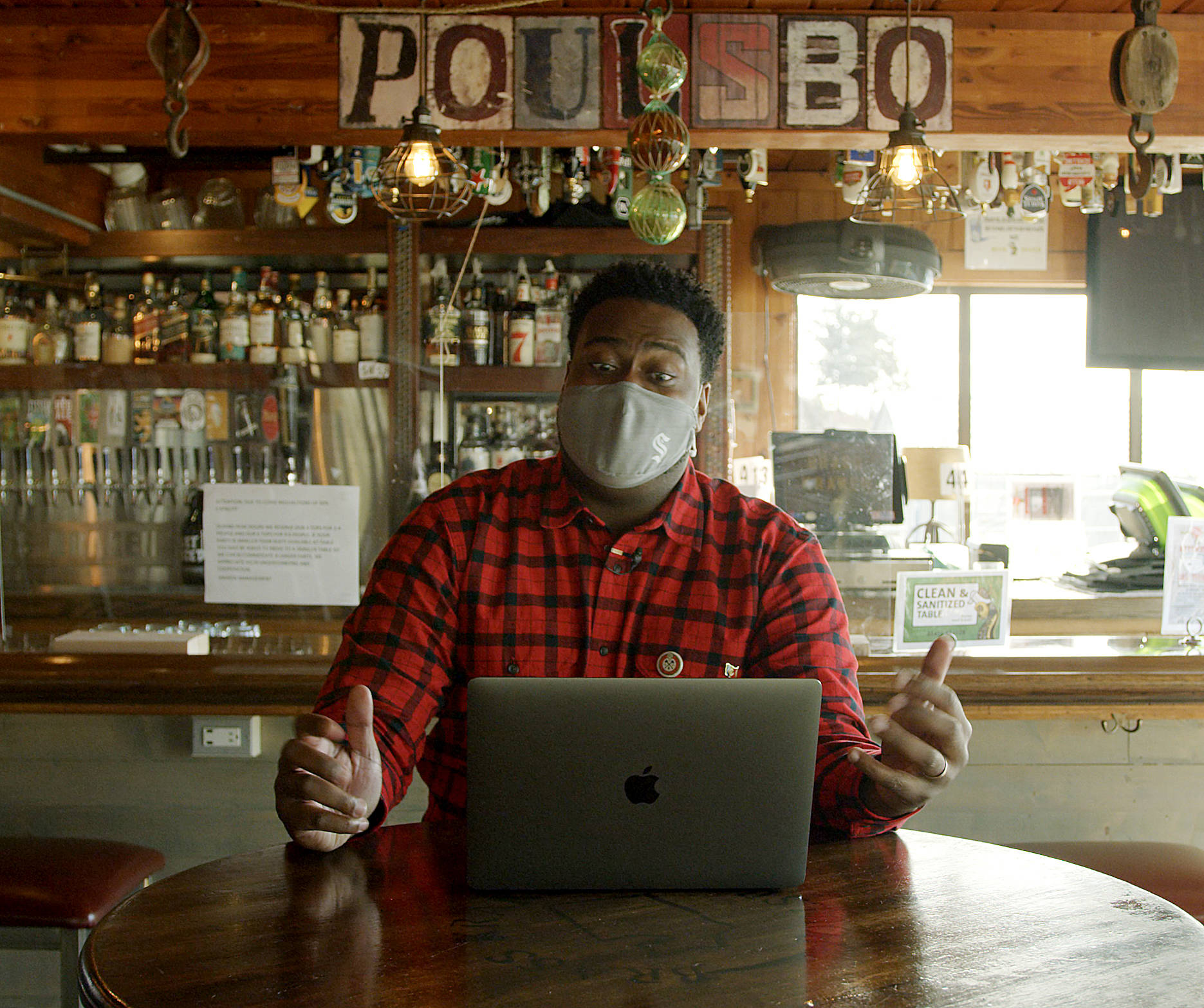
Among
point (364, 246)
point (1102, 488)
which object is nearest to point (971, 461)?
point (1102, 488)

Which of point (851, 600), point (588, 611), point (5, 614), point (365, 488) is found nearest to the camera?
point (588, 611)

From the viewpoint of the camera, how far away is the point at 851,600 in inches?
102

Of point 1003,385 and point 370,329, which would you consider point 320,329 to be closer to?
point 370,329

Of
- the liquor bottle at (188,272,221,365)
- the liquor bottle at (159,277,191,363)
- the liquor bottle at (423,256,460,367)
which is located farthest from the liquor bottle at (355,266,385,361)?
the liquor bottle at (159,277,191,363)

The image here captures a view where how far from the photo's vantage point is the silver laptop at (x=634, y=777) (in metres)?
1.00

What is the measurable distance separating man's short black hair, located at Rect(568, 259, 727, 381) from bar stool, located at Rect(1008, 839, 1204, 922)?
102 centimetres

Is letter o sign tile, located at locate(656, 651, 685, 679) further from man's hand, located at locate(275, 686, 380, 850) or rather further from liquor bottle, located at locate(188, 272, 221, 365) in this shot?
liquor bottle, located at locate(188, 272, 221, 365)

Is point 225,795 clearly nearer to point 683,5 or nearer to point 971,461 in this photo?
point 683,5

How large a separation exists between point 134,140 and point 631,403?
223 centimetres

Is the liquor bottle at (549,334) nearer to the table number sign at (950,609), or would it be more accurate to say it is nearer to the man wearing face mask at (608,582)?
the table number sign at (950,609)

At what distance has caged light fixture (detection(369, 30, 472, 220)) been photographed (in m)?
2.33

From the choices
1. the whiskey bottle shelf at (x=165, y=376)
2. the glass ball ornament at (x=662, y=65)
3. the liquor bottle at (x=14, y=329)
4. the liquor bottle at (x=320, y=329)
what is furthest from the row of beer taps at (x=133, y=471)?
the glass ball ornament at (x=662, y=65)

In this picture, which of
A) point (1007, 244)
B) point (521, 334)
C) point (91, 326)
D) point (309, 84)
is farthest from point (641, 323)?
point (1007, 244)

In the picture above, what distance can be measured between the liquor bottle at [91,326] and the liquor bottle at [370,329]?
34.8 inches
